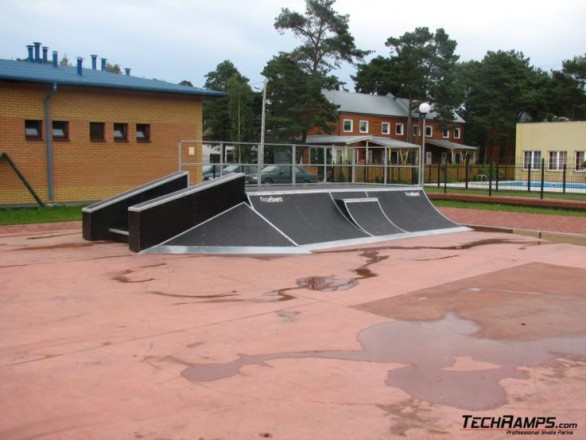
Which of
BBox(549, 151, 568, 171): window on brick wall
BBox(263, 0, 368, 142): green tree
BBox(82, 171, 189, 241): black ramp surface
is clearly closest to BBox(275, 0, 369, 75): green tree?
BBox(263, 0, 368, 142): green tree

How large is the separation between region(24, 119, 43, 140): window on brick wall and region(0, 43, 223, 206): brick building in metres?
0.03

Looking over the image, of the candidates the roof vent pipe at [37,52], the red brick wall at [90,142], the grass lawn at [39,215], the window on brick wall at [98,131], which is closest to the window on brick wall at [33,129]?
the red brick wall at [90,142]

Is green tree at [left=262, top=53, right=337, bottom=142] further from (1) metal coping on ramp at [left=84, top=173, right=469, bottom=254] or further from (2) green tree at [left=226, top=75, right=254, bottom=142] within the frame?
(1) metal coping on ramp at [left=84, top=173, right=469, bottom=254]

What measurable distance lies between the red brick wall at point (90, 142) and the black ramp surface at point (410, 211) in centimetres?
1055

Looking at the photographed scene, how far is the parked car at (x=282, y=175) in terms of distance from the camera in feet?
67.2

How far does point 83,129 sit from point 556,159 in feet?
122

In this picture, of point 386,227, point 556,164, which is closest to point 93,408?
point 386,227

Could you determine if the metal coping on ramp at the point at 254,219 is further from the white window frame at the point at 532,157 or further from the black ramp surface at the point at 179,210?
the white window frame at the point at 532,157

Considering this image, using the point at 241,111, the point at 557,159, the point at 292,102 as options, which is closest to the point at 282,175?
the point at 557,159

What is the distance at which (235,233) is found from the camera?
12578 mm

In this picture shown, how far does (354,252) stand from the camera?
495 inches

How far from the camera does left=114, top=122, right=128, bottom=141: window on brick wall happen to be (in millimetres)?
22844

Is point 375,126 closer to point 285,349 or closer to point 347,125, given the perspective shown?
point 347,125

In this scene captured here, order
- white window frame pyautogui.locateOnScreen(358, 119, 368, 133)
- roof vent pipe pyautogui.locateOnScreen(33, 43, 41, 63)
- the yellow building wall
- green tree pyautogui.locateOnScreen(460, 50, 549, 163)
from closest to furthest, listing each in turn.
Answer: roof vent pipe pyautogui.locateOnScreen(33, 43, 41, 63) < the yellow building wall < white window frame pyautogui.locateOnScreen(358, 119, 368, 133) < green tree pyautogui.locateOnScreen(460, 50, 549, 163)
